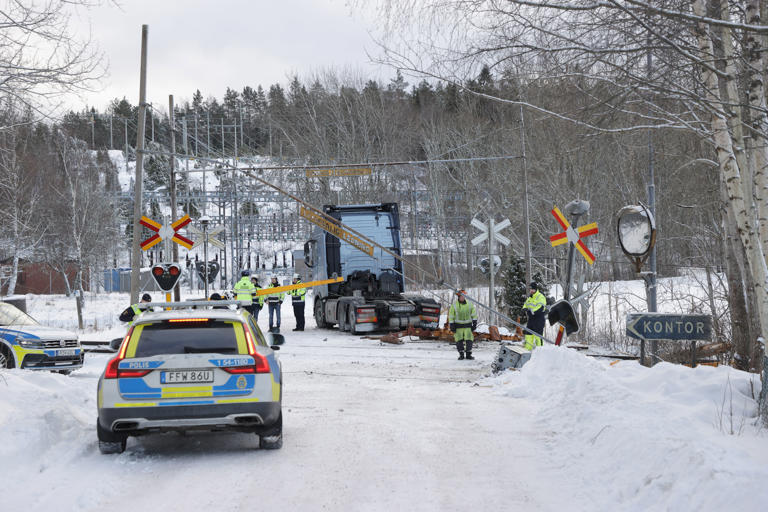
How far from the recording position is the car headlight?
48.8 ft

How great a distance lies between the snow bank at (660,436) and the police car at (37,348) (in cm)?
919

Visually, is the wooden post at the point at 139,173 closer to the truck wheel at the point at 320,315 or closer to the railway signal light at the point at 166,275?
the railway signal light at the point at 166,275

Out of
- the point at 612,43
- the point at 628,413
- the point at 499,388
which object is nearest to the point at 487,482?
the point at 628,413

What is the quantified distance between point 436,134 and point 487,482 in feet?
143

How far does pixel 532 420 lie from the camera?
9594 millimetres

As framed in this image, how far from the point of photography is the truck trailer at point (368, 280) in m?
24.0

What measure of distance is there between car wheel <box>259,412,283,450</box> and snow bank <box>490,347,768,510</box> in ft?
8.62

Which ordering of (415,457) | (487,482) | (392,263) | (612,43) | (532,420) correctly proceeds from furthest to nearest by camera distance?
(392,263) → (532,420) → (415,457) → (612,43) → (487,482)

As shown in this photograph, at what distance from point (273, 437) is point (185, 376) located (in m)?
1.08

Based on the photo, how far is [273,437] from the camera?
7.91 metres

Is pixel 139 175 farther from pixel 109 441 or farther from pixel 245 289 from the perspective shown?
pixel 109 441

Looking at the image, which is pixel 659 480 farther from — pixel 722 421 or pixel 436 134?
pixel 436 134

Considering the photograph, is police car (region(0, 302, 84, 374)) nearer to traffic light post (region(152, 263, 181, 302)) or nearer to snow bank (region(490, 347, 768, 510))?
traffic light post (region(152, 263, 181, 302))

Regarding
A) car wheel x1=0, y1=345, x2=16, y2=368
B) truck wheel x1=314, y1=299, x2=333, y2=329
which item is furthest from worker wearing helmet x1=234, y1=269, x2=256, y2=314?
car wheel x1=0, y1=345, x2=16, y2=368
